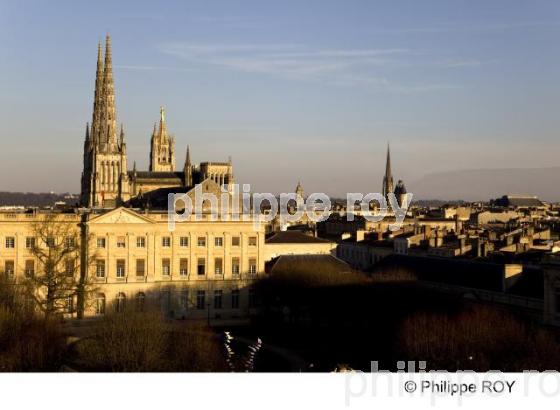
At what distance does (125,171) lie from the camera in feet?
349

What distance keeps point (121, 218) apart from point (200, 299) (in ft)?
19.9

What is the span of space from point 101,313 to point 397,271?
16187mm

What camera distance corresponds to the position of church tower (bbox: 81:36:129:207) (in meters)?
104

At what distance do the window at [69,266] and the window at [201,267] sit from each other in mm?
7017

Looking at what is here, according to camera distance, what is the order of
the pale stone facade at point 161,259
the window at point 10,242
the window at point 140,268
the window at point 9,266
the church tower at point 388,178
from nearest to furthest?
the window at point 9,266, the window at point 10,242, the pale stone facade at point 161,259, the window at point 140,268, the church tower at point 388,178

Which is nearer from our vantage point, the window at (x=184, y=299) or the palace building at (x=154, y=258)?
the palace building at (x=154, y=258)

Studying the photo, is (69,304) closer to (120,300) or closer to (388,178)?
(120,300)

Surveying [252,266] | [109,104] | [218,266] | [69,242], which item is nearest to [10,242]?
[69,242]

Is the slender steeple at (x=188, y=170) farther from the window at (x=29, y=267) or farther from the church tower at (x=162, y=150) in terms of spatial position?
the window at (x=29, y=267)

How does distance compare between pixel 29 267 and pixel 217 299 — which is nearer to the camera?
pixel 29 267

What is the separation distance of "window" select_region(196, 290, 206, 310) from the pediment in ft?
15.3

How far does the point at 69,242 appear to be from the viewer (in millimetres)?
50562

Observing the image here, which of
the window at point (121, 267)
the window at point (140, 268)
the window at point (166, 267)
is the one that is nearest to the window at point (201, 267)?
the window at point (166, 267)

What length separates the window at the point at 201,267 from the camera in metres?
53.4
